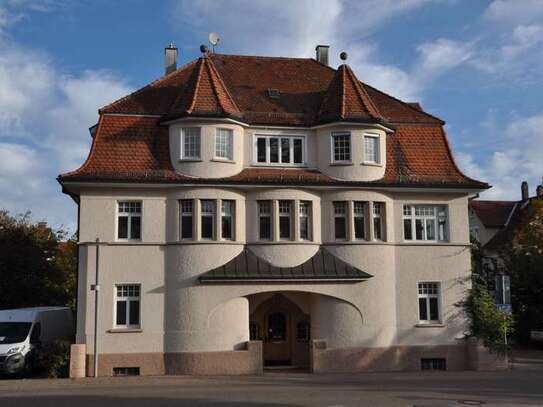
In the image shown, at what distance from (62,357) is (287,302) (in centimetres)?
824

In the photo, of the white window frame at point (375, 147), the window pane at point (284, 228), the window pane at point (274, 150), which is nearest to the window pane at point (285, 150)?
the window pane at point (274, 150)

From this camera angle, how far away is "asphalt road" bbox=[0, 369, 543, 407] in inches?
619

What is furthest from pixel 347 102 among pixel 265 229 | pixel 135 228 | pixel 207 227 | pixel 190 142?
pixel 135 228

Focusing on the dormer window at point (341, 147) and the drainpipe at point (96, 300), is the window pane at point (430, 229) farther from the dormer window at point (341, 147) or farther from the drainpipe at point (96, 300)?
the drainpipe at point (96, 300)

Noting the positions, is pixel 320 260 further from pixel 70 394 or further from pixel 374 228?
pixel 70 394

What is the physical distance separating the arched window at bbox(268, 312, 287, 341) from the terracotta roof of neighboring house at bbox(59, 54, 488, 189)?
5.41 metres

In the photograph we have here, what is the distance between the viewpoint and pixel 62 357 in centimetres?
2231

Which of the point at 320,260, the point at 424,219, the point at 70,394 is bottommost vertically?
the point at 70,394

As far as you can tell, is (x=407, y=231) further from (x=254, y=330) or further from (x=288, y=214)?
Answer: (x=254, y=330)

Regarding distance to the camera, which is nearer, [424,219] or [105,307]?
[105,307]

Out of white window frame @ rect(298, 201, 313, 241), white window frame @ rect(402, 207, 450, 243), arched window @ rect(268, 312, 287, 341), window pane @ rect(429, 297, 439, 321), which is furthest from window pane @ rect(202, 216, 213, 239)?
window pane @ rect(429, 297, 439, 321)

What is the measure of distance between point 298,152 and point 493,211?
37.2m

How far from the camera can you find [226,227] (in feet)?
78.3

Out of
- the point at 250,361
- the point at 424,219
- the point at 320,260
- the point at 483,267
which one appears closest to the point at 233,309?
the point at 250,361
